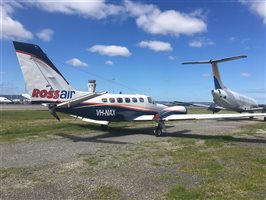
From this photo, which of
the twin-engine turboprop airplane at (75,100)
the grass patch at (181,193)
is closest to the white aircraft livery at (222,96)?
the twin-engine turboprop airplane at (75,100)

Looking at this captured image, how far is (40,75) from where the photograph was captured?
18.5m

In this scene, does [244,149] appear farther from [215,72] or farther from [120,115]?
[215,72]

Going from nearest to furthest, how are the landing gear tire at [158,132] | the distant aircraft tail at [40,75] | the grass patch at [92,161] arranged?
the grass patch at [92,161] < the distant aircraft tail at [40,75] < the landing gear tire at [158,132]

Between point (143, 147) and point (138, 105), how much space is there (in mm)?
7526

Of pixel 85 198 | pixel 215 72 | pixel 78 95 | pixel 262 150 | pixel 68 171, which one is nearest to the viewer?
pixel 85 198

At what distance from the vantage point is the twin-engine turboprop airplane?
59.2ft

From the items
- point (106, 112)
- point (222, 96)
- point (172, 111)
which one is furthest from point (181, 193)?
point (222, 96)

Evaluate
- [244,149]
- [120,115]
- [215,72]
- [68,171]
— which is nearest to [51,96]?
[120,115]

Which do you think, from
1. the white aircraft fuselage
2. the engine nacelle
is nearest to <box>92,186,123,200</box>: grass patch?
the engine nacelle

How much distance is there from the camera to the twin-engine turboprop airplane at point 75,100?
710 inches

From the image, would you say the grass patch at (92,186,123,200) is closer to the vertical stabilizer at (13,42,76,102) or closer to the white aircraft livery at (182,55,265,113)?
the vertical stabilizer at (13,42,76,102)

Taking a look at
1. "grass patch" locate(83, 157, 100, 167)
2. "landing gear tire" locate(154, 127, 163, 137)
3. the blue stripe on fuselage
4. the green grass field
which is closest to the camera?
the green grass field

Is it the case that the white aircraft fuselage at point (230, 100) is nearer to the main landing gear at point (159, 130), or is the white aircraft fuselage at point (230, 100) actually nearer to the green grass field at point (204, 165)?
the main landing gear at point (159, 130)

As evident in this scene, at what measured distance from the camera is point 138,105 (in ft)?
75.4
